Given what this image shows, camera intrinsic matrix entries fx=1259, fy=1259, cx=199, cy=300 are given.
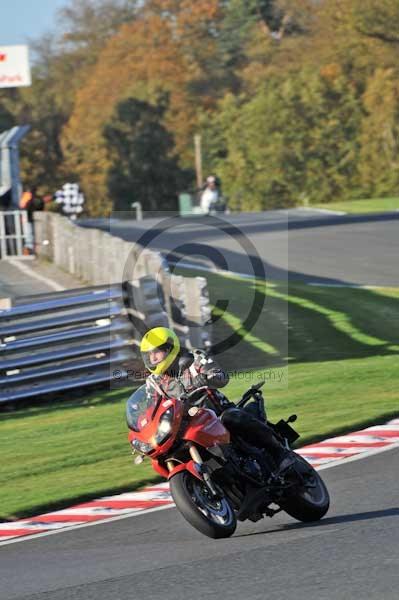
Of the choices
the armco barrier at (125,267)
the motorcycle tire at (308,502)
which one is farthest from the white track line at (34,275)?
the motorcycle tire at (308,502)

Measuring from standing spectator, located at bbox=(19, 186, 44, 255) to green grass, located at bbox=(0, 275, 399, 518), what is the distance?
35.0 feet

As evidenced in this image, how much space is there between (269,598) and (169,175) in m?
81.1

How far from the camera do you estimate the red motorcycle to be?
7.82m

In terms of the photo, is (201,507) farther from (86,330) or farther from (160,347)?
(86,330)

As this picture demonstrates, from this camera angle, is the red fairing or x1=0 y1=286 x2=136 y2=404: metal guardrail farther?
x1=0 y1=286 x2=136 y2=404: metal guardrail

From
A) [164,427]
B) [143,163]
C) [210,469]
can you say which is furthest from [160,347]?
[143,163]

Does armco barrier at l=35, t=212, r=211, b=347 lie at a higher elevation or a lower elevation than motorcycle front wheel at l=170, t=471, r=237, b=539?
lower

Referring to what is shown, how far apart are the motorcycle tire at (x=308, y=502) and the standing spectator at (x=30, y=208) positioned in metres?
23.4

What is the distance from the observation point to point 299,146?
8356cm

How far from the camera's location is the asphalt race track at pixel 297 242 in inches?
987

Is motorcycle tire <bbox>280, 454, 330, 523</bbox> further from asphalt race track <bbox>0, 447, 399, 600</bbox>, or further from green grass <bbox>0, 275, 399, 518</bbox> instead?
green grass <bbox>0, 275, 399, 518</bbox>

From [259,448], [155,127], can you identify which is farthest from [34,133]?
[259,448]

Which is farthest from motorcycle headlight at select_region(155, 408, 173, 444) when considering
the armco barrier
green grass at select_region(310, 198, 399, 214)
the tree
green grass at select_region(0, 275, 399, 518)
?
the tree

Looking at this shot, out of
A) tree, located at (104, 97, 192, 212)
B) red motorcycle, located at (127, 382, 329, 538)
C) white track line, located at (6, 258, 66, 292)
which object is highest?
red motorcycle, located at (127, 382, 329, 538)
